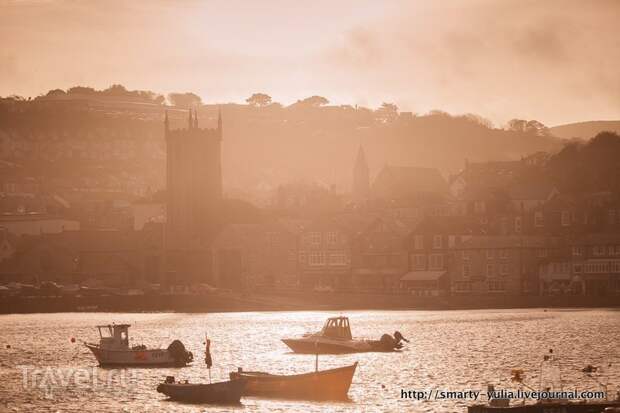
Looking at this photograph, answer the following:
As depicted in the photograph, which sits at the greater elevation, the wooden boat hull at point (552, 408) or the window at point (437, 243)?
the window at point (437, 243)

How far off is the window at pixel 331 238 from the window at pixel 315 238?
1269mm

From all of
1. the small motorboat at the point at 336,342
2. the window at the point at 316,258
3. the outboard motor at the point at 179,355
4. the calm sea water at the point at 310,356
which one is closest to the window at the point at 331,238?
the window at the point at 316,258

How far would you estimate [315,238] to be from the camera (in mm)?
188500

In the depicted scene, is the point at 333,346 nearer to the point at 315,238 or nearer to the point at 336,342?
the point at 336,342

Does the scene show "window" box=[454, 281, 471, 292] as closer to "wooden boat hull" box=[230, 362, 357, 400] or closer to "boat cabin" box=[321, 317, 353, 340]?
"boat cabin" box=[321, 317, 353, 340]

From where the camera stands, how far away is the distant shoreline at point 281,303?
165 m

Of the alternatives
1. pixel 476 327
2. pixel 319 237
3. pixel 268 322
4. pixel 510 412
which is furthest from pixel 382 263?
pixel 510 412

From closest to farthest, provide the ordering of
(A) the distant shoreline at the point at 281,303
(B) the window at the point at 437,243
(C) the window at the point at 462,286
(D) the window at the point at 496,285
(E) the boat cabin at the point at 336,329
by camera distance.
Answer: (E) the boat cabin at the point at 336,329 → (A) the distant shoreline at the point at 281,303 → (D) the window at the point at 496,285 → (C) the window at the point at 462,286 → (B) the window at the point at 437,243

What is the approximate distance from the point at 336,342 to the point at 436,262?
238 feet

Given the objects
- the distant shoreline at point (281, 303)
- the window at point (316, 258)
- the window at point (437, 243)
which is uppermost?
the window at point (437, 243)

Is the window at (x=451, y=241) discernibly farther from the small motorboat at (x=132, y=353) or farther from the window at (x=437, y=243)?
the small motorboat at (x=132, y=353)

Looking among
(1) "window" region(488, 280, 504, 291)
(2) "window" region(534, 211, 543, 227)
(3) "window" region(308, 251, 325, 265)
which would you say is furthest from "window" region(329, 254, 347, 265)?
(2) "window" region(534, 211, 543, 227)

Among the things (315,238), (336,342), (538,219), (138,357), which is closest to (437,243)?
(538,219)

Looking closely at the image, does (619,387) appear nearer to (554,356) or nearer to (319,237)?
(554,356)
